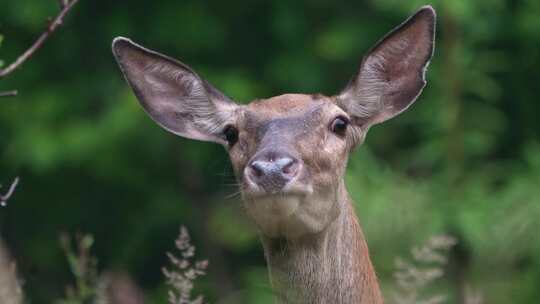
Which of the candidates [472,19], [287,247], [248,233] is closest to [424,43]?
[287,247]

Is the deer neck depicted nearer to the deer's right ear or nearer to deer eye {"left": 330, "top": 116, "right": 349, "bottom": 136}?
deer eye {"left": 330, "top": 116, "right": 349, "bottom": 136}

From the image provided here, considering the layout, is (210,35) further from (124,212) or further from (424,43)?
(424,43)

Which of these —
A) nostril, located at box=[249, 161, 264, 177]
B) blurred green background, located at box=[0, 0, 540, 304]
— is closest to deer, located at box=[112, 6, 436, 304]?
nostril, located at box=[249, 161, 264, 177]

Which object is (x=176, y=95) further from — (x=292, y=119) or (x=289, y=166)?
(x=289, y=166)

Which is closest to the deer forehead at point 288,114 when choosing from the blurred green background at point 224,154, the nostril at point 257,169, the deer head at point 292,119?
the deer head at point 292,119

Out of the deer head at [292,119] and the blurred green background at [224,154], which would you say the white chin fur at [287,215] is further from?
the blurred green background at [224,154]

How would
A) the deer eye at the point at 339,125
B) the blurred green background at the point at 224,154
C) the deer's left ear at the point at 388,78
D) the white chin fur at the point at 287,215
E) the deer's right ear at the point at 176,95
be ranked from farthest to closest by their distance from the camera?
1. the blurred green background at the point at 224,154
2. the deer's right ear at the point at 176,95
3. the deer's left ear at the point at 388,78
4. the deer eye at the point at 339,125
5. the white chin fur at the point at 287,215

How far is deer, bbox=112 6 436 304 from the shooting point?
6.09 meters

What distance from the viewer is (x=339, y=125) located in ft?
21.6

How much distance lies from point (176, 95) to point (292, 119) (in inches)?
35.7

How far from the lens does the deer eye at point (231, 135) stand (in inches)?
262

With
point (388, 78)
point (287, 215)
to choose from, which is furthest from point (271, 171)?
point (388, 78)

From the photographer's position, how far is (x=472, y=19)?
11391 millimetres

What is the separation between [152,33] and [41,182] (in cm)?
194
